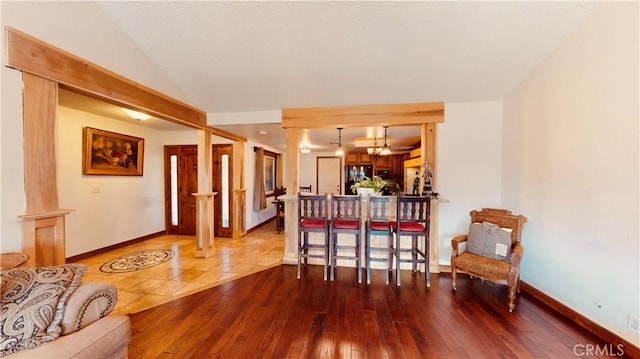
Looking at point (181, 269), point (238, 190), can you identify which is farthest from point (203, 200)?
point (238, 190)

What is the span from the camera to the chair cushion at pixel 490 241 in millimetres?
2484

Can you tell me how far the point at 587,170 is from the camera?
203 cm

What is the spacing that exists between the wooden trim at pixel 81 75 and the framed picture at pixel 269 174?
3250 millimetres

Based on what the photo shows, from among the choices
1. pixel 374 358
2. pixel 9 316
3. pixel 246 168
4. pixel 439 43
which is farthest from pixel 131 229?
pixel 439 43

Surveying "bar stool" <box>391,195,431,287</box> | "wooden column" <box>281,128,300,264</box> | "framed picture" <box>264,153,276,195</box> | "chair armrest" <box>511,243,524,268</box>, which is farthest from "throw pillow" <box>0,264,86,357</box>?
"framed picture" <box>264,153,276,195</box>

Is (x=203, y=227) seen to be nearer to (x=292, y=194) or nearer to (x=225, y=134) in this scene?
(x=292, y=194)

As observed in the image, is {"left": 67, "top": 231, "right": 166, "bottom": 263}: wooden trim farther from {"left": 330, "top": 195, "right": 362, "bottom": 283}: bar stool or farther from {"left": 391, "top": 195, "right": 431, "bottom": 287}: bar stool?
{"left": 391, "top": 195, "right": 431, "bottom": 287}: bar stool

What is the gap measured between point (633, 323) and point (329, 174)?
671 centimetres

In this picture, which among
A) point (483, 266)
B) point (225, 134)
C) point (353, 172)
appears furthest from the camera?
point (353, 172)

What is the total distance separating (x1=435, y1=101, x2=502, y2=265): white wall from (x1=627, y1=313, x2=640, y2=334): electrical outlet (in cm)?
156

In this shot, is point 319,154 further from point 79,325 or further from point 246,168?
point 79,325

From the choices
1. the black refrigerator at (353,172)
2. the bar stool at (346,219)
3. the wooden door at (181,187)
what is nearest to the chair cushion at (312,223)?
the bar stool at (346,219)

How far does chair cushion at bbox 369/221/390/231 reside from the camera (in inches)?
117

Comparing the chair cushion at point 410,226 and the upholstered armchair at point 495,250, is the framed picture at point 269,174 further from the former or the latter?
the upholstered armchair at point 495,250
